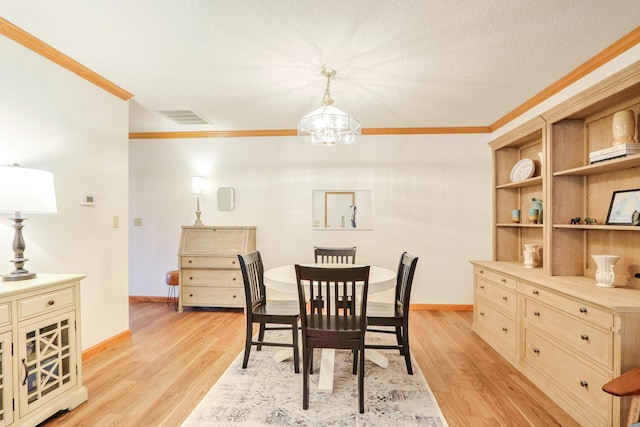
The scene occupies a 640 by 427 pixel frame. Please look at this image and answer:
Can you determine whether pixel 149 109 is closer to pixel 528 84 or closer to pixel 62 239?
pixel 62 239

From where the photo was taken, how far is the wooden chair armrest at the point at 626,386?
131 cm

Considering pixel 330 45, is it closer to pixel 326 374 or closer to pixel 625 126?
pixel 625 126

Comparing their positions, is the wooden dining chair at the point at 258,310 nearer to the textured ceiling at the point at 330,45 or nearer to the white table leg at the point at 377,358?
the white table leg at the point at 377,358

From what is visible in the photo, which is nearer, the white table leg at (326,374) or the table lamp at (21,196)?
the table lamp at (21,196)

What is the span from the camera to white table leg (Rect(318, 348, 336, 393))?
2234mm

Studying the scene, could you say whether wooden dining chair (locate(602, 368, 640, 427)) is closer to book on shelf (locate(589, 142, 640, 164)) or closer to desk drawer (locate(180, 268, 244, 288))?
book on shelf (locate(589, 142, 640, 164))

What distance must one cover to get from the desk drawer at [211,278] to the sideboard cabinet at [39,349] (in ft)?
6.65

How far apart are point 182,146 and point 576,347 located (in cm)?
469

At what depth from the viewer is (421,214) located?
4.29 meters

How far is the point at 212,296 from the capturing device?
13.5ft

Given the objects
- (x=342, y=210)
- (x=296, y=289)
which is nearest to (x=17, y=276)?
(x=296, y=289)

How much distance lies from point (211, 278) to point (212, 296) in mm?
227

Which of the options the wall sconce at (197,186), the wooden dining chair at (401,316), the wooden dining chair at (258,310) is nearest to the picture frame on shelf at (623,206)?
the wooden dining chair at (401,316)

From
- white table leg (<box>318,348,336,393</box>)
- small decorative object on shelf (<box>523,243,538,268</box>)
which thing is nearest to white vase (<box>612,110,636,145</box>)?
small decorative object on shelf (<box>523,243,538,268</box>)
